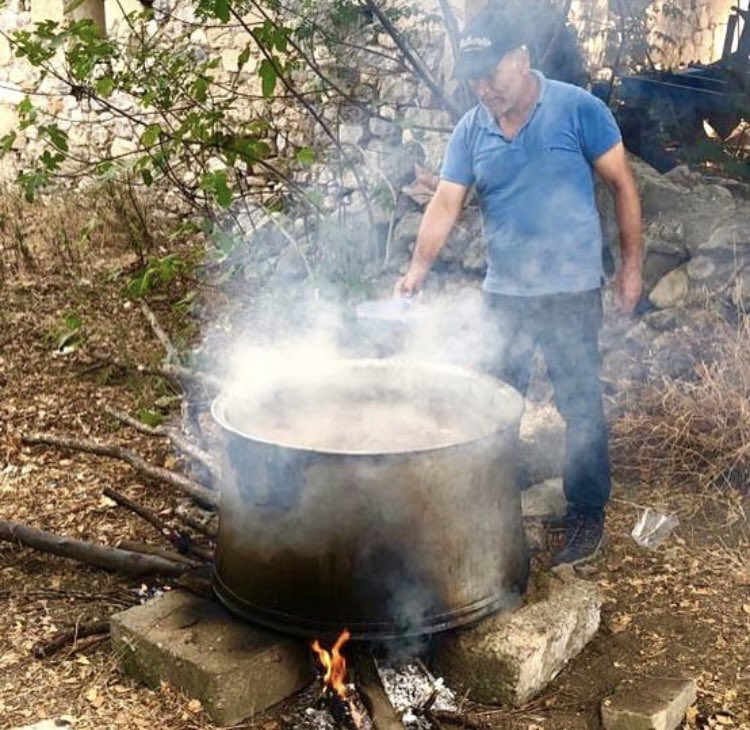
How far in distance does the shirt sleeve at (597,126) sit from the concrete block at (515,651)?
165 centimetres

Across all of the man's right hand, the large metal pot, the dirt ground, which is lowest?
the dirt ground

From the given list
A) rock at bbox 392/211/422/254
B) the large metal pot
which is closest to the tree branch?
rock at bbox 392/211/422/254

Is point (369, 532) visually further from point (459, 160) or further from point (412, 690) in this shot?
point (459, 160)

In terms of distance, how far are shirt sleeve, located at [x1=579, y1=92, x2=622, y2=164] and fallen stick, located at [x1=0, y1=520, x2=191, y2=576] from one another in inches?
86.5

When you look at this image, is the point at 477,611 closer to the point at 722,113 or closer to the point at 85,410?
the point at 85,410

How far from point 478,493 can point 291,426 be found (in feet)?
2.77

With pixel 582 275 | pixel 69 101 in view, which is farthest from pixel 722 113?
pixel 69 101

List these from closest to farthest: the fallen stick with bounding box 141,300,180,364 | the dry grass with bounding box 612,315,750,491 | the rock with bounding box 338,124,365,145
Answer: the dry grass with bounding box 612,315,750,491, the fallen stick with bounding box 141,300,180,364, the rock with bounding box 338,124,365,145

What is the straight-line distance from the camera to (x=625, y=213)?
3779 millimetres

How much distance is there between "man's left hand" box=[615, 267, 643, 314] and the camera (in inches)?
153

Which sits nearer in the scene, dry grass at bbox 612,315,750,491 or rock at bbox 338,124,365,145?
dry grass at bbox 612,315,750,491

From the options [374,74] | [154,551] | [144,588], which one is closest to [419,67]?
[374,74]

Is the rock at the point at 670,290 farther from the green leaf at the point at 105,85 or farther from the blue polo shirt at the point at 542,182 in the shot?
the green leaf at the point at 105,85

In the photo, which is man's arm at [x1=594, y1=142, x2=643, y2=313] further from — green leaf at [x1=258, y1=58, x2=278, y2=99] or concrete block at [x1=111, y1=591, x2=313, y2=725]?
concrete block at [x1=111, y1=591, x2=313, y2=725]
